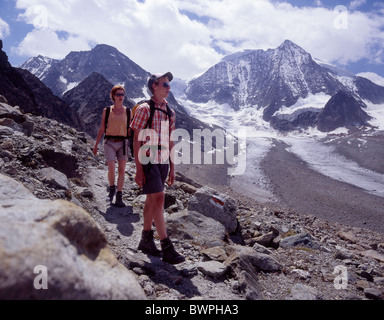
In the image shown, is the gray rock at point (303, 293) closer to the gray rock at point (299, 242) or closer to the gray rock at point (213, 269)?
the gray rock at point (213, 269)

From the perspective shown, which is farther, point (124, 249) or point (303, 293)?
point (124, 249)

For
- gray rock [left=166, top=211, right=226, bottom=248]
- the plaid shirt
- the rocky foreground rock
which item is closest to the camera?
the rocky foreground rock

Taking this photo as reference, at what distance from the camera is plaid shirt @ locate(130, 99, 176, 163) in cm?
391

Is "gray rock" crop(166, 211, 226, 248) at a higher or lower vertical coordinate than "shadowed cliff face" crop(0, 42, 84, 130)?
lower

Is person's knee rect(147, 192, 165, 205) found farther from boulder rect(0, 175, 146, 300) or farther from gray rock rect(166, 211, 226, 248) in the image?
gray rock rect(166, 211, 226, 248)

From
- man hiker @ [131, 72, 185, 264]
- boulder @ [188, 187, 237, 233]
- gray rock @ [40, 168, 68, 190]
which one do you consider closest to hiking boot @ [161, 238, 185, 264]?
man hiker @ [131, 72, 185, 264]

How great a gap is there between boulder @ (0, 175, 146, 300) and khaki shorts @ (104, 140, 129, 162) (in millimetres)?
3930

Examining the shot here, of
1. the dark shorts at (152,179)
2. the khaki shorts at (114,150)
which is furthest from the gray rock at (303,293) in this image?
the khaki shorts at (114,150)

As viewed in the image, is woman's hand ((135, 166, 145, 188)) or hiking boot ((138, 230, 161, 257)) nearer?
woman's hand ((135, 166, 145, 188))

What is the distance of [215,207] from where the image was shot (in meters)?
7.51

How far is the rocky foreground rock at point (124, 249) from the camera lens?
1.81m

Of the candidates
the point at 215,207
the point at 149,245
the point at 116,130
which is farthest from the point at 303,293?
the point at 116,130

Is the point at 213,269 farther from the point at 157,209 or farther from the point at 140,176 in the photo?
the point at 140,176

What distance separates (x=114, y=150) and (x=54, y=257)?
194 inches
